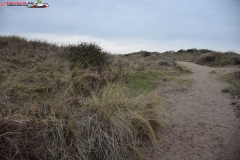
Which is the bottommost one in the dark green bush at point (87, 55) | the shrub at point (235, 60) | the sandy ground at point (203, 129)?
the sandy ground at point (203, 129)

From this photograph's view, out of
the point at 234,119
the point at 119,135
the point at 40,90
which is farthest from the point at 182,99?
the point at 40,90

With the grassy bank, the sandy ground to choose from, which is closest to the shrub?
the sandy ground

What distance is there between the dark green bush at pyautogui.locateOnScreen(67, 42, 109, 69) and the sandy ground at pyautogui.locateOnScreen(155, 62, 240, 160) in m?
3.85

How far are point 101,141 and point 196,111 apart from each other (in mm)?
2734

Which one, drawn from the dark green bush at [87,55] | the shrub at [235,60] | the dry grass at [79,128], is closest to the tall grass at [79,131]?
the dry grass at [79,128]

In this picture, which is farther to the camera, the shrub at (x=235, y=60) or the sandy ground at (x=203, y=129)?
the shrub at (x=235, y=60)

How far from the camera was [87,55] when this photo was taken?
820 cm

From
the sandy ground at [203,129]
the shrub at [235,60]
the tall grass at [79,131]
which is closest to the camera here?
the tall grass at [79,131]

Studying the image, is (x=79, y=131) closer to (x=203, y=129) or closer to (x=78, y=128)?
(x=78, y=128)

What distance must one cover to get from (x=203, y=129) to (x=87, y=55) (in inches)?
235

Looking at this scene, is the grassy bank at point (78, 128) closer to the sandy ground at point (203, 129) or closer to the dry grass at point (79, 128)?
the dry grass at point (79, 128)

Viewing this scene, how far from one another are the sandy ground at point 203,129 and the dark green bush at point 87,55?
385 centimetres

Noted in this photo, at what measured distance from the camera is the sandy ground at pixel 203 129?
275 cm

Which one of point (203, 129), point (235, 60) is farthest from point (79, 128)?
point (235, 60)
